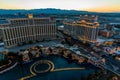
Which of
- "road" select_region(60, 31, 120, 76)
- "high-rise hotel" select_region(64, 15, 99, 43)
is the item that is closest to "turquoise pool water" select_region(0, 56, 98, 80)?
"road" select_region(60, 31, 120, 76)

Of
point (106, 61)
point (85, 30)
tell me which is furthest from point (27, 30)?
point (106, 61)

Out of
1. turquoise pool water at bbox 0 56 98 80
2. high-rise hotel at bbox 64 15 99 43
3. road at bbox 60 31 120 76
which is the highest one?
high-rise hotel at bbox 64 15 99 43

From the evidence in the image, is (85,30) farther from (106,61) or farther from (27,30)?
(27,30)

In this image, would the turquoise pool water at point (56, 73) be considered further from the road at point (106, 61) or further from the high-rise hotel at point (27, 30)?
the high-rise hotel at point (27, 30)

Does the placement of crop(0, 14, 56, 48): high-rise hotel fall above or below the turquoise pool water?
above

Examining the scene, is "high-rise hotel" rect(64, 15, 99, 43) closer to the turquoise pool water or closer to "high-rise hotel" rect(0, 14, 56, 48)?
"high-rise hotel" rect(0, 14, 56, 48)

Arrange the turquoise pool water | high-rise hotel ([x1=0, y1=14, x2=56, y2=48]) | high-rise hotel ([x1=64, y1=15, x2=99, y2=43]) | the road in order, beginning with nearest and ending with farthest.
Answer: the turquoise pool water, the road, high-rise hotel ([x1=0, y1=14, x2=56, y2=48]), high-rise hotel ([x1=64, y1=15, x2=99, y2=43])

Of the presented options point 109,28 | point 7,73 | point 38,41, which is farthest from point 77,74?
point 109,28

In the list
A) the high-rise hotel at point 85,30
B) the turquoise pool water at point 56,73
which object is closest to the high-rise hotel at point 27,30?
the high-rise hotel at point 85,30
